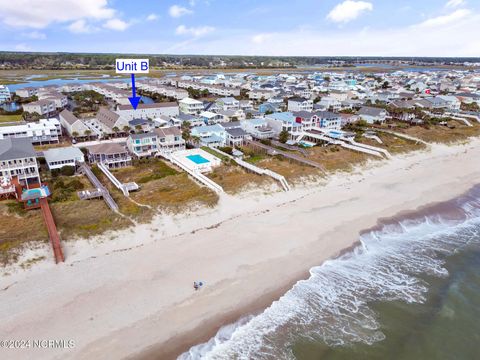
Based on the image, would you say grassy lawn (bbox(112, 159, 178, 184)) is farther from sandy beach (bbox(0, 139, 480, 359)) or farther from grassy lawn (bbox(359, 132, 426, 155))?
grassy lawn (bbox(359, 132, 426, 155))

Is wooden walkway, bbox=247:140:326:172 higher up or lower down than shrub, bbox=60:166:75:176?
higher up

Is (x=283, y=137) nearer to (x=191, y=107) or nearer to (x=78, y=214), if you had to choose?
(x=191, y=107)

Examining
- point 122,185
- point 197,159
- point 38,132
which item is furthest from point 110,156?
point 38,132

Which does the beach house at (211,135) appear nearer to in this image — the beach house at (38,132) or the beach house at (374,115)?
the beach house at (38,132)

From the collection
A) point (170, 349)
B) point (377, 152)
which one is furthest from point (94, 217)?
point (377, 152)

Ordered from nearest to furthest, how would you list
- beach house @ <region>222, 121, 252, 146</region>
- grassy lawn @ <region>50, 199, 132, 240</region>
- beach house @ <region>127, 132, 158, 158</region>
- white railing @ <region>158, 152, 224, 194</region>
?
1. grassy lawn @ <region>50, 199, 132, 240</region>
2. white railing @ <region>158, 152, 224, 194</region>
3. beach house @ <region>127, 132, 158, 158</region>
4. beach house @ <region>222, 121, 252, 146</region>

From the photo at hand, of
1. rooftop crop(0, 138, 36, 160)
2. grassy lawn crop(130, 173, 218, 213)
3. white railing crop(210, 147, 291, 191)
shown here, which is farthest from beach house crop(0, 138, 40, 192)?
white railing crop(210, 147, 291, 191)

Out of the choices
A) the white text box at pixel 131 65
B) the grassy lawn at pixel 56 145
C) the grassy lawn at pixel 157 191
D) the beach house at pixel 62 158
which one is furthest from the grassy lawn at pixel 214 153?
the grassy lawn at pixel 56 145
